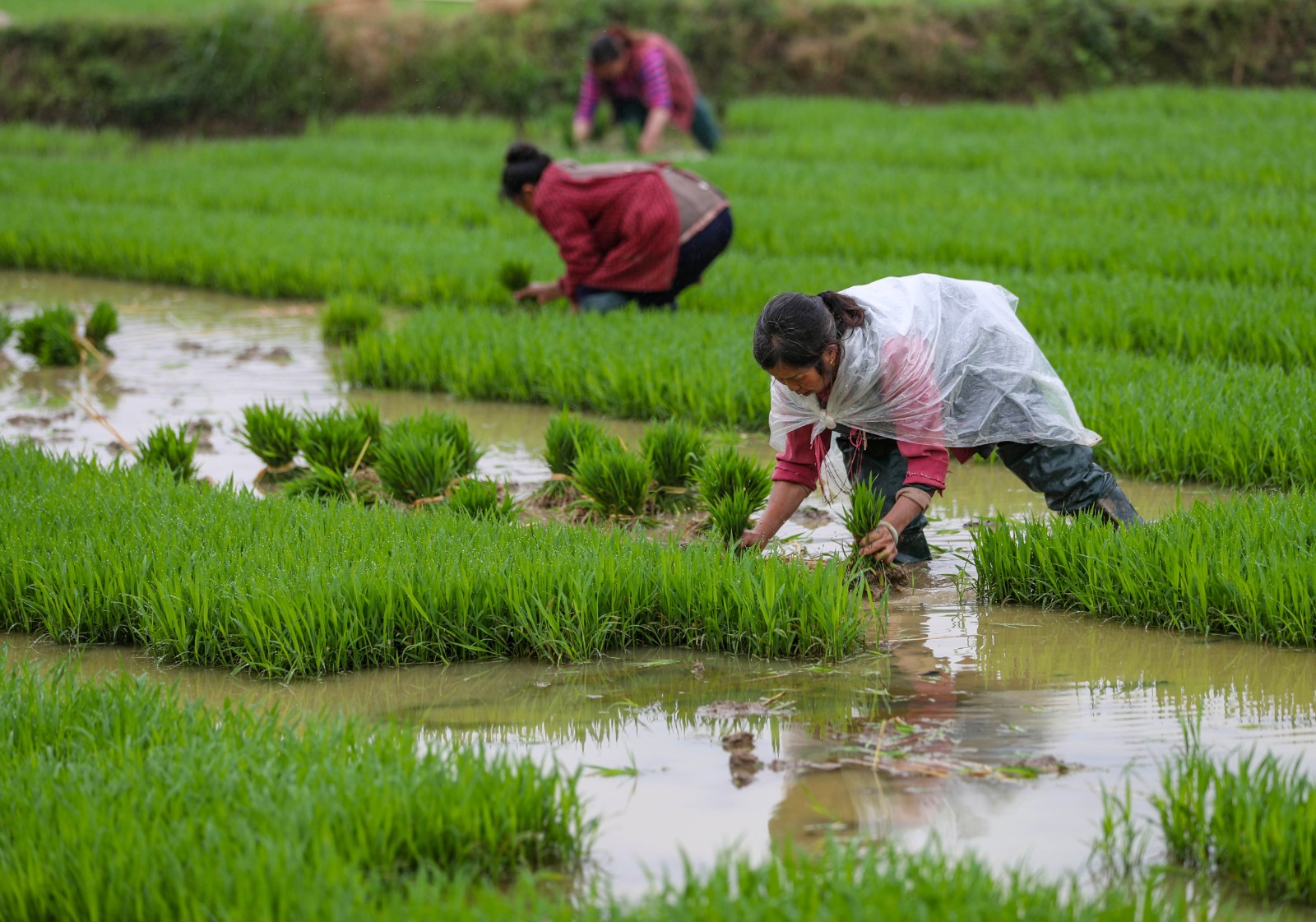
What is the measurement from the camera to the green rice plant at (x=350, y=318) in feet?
23.7

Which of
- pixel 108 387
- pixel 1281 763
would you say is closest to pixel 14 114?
pixel 108 387

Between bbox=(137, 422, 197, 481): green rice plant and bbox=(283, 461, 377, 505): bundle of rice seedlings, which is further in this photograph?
bbox=(137, 422, 197, 481): green rice plant

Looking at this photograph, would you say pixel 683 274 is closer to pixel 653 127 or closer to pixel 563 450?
pixel 563 450

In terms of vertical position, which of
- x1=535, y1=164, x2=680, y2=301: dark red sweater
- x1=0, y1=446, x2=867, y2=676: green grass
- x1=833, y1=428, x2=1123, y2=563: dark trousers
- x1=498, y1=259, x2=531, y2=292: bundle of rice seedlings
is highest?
x1=535, y1=164, x2=680, y2=301: dark red sweater

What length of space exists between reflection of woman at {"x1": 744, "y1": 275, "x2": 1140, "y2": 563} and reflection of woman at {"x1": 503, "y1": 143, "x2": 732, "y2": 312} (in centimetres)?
285

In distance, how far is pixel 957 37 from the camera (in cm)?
1641

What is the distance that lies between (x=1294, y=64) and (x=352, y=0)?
11.7m

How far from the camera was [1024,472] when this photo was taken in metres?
4.05

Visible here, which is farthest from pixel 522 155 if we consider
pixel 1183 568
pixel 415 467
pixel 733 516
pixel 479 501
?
pixel 1183 568

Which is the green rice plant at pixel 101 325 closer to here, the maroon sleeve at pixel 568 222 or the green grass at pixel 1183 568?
the maroon sleeve at pixel 568 222

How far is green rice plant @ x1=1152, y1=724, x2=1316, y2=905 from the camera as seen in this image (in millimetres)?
2170

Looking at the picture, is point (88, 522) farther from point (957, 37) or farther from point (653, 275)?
point (957, 37)

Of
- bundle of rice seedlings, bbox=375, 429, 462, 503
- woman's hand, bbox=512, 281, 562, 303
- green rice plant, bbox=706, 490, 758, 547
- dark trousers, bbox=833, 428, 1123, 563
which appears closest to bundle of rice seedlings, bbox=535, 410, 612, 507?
bundle of rice seedlings, bbox=375, 429, 462, 503

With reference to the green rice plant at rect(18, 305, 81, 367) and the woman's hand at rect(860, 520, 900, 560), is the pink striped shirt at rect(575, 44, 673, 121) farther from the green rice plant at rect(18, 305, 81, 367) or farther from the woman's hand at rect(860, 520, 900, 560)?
the woman's hand at rect(860, 520, 900, 560)
